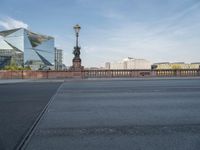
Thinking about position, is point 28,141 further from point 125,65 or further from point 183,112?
point 125,65

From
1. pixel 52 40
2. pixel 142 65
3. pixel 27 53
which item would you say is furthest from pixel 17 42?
pixel 142 65

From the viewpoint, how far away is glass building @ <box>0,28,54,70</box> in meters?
114

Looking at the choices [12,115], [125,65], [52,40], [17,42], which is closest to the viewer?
[12,115]

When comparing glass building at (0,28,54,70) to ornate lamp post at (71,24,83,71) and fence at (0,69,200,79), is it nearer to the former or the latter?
fence at (0,69,200,79)

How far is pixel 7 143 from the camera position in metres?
4.24

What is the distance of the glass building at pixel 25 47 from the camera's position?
113950mm

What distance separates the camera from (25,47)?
126m

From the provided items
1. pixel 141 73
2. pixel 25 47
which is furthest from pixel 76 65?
pixel 25 47

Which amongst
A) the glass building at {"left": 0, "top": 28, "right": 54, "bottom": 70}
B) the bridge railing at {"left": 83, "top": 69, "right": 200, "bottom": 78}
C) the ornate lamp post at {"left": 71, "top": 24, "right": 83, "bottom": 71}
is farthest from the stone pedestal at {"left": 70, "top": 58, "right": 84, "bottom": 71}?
the glass building at {"left": 0, "top": 28, "right": 54, "bottom": 70}

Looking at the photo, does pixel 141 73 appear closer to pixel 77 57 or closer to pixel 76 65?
pixel 76 65

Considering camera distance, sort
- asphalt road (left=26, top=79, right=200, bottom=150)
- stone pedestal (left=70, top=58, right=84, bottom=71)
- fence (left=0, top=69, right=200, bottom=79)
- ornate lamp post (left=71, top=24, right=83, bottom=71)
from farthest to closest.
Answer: fence (left=0, top=69, right=200, bottom=79)
stone pedestal (left=70, top=58, right=84, bottom=71)
ornate lamp post (left=71, top=24, right=83, bottom=71)
asphalt road (left=26, top=79, right=200, bottom=150)

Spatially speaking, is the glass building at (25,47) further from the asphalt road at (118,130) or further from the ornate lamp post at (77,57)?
the asphalt road at (118,130)

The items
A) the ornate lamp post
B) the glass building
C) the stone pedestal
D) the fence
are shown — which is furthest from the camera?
the glass building

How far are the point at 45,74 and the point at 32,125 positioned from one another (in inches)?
973
